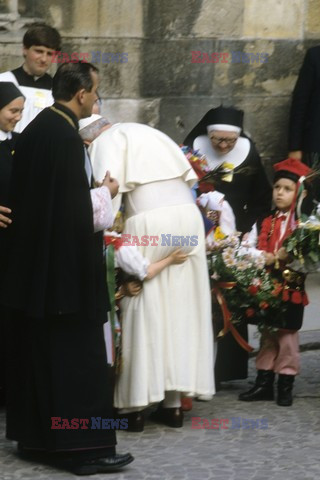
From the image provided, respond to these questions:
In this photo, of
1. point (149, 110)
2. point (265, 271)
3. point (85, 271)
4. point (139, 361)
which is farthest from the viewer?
point (149, 110)

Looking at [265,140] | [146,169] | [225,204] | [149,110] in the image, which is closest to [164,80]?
[149,110]

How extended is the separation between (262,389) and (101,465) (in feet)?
5.44

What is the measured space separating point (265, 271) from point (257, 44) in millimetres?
3528

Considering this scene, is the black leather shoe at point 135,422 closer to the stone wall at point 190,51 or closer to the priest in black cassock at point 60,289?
the priest in black cassock at point 60,289

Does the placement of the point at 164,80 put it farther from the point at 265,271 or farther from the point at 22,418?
the point at 22,418

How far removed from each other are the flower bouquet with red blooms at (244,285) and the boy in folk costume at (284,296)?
0.06m

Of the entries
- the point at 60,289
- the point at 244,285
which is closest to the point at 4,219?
the point at 60,289

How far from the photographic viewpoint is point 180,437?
7.63 meters

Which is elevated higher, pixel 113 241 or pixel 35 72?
pixel 35 72

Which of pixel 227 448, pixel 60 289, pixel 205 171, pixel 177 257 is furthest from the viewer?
pixel 205 171

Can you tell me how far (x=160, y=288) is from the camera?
772 cm

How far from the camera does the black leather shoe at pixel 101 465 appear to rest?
6.95m

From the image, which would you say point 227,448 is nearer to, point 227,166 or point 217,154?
point 227,166

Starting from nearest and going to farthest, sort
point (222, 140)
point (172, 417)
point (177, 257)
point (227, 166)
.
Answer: point (177, 257)
point (172, 417)
point (227, 166)
point (222, 140)
